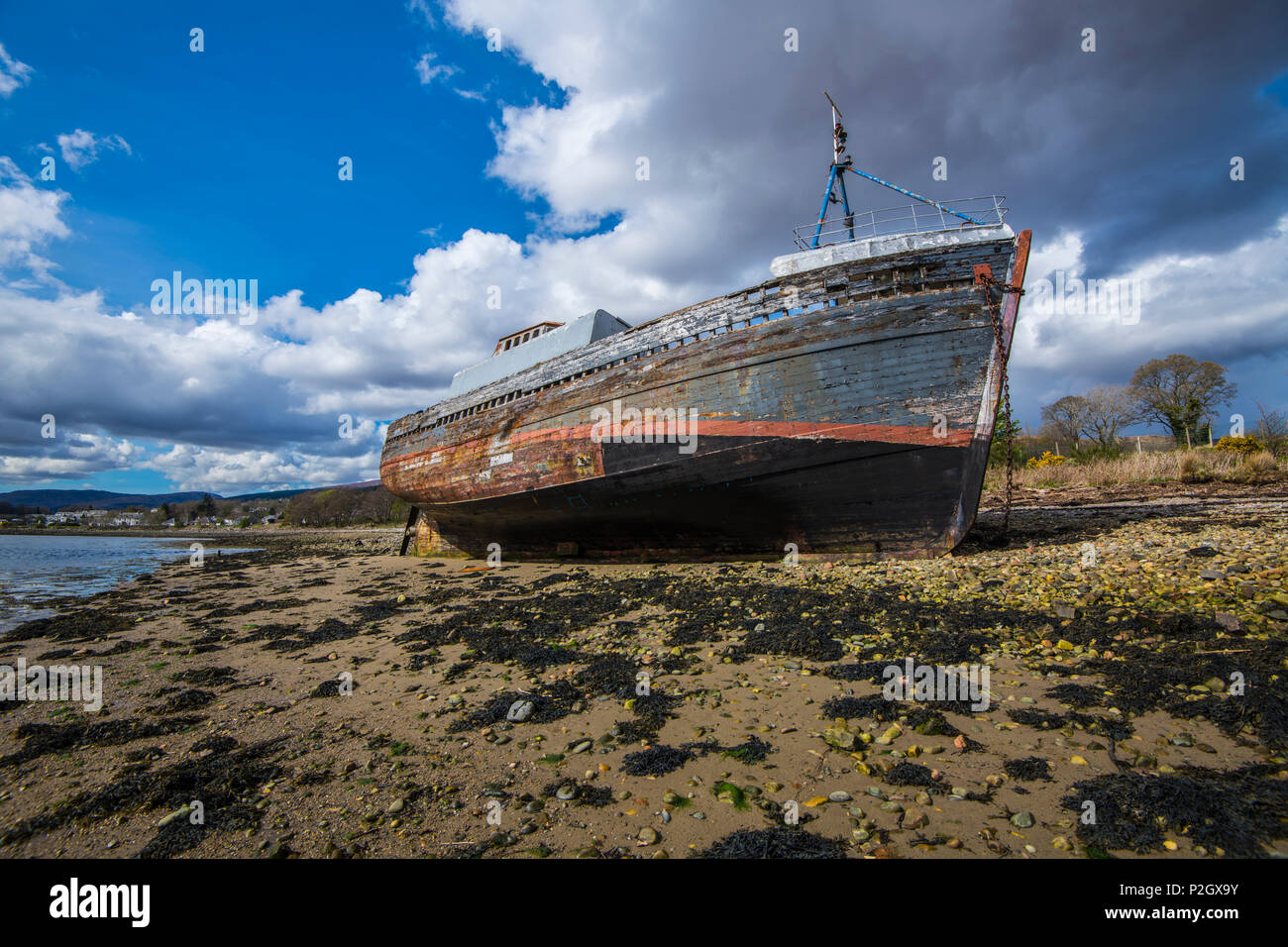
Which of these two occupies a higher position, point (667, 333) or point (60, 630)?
point (667, 333)

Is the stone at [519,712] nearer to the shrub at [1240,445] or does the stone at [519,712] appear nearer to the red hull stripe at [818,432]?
the red hull stripe at [818,432]

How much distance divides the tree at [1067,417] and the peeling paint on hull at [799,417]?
44.0 metres

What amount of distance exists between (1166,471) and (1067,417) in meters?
29.0

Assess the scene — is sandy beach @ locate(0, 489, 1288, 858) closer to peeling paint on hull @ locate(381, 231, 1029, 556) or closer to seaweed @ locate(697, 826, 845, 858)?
seaweed @ locate(697, 826, 845, 858)

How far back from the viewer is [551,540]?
1445 cm

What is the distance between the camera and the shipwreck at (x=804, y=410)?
848cm

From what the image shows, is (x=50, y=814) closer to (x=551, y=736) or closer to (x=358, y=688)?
(x=358, y=688)

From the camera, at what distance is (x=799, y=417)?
9.19 metres

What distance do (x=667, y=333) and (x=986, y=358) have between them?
19.6 feet

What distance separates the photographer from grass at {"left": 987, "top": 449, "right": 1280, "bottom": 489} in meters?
17.7

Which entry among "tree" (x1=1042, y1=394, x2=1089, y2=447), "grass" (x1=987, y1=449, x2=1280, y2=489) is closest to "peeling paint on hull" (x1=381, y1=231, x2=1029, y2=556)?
"grass" (x1=987, y1=449, x2=1280, y2=489)

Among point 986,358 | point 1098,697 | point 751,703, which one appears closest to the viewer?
point 1098,697

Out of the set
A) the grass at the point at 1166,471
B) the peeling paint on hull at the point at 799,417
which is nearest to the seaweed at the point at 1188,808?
the peeling paint on hull at the point at 799,417
